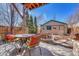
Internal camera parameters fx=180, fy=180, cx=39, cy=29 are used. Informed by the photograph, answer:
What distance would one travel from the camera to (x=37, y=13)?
6.63ft

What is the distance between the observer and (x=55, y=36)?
79.7 inches

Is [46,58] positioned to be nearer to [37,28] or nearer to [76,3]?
[37,28]

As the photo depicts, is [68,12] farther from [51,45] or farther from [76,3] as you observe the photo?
[51,45]

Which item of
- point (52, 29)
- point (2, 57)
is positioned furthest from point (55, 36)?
point (2, 57)

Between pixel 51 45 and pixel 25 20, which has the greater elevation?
pixel 25 20

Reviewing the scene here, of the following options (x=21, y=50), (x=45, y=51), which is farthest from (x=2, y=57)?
(x=45, y=51)

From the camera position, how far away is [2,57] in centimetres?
202

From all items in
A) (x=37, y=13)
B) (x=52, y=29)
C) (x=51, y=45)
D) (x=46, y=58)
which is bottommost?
(x=46, y=58)

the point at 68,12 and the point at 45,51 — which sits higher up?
the point at 68,12

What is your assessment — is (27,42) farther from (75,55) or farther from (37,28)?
(75,55)

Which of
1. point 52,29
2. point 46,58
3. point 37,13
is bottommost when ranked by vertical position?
point 46,58

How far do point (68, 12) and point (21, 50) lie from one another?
0.67 meters

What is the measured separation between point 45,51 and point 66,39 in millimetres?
269

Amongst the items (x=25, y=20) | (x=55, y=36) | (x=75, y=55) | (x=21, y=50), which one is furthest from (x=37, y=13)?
(x=75, y=55)
